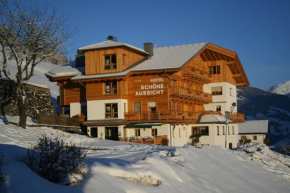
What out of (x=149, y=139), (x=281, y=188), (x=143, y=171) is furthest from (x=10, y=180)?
(x=149, y=139)

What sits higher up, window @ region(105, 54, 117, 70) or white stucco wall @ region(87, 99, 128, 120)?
window @ region(105, 54, 117, 70)

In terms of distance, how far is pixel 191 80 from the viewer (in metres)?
49.9

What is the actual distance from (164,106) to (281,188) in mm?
23432

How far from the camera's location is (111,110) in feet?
146

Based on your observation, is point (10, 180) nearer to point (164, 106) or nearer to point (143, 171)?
point (143, 171)

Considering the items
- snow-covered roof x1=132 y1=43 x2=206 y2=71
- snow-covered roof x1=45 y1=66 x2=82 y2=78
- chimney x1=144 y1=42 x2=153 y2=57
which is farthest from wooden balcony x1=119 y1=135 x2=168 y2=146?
chimney x1=144 y1=42 x2=153 y2=57

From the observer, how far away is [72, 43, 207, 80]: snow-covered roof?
146ft

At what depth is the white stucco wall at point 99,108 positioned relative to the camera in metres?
44.1

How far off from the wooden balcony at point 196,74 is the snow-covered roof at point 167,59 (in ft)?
5.56

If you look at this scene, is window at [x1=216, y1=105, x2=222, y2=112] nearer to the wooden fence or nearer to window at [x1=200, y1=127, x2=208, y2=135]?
window at [x1=200, y1=127, x2=208, y2=135]

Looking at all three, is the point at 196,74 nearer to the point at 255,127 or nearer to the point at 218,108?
the point at 218,108

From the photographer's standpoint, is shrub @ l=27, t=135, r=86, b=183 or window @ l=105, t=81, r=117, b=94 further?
window @ l=105, t=81, r=117, b=94

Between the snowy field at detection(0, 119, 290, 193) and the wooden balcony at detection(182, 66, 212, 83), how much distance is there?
18.6 m

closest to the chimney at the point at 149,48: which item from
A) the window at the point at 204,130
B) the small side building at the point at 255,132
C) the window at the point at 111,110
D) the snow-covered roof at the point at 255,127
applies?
the window at the point at 111,110
